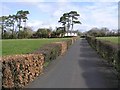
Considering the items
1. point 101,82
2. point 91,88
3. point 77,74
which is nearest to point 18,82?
point 91,88

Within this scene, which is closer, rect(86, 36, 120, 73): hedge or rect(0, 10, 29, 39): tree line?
rect(86, 36, 120, 73): hedge

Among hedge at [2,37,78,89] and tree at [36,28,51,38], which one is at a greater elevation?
tree at [36,28,51,38]

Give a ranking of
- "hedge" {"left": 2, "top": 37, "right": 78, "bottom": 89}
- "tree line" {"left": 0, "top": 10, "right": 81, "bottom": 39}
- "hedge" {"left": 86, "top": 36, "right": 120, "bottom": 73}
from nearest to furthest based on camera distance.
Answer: "hedge" {"left": 2, "top": 37, "right": 78, "bottom": 89}
"hedge" {"left": 86, "top": 36, "right": 120, "bottom": 73}
"tree line" {"left": 0, "top": 10, "right": 81, "bottom": 39}

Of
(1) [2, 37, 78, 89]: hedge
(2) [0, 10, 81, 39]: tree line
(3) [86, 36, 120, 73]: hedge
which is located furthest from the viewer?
(2) [0, 10, 81, 39]: tree line

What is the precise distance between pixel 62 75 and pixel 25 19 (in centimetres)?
10304

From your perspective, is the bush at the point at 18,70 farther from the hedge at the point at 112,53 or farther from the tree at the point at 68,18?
the tree at the point at 68,18

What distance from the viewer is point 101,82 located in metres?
11.5

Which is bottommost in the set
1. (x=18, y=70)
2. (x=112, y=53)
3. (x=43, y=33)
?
(x=18, y=70)

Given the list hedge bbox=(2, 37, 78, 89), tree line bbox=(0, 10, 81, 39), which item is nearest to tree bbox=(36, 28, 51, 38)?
tree line bbox=(0, 10, 81, 39)

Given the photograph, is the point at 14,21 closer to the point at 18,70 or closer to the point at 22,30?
the point at 22,30

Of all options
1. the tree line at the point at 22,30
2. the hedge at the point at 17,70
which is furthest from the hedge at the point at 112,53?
the tree line at the point at 22,30

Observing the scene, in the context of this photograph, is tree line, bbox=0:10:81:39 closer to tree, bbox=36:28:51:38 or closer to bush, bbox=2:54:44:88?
tree, bbox=36:28:51:38

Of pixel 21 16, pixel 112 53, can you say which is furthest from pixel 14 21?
pixel 112 53

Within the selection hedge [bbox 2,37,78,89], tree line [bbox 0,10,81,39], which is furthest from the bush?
tree line [bbox 0,10,81,39]
